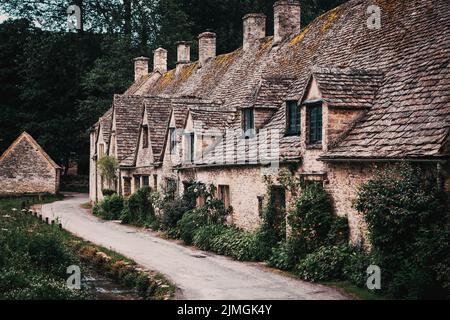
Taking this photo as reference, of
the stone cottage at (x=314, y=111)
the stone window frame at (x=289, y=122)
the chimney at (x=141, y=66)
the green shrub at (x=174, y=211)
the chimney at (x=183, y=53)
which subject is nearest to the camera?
the stone cottage at (x=314, y=111)

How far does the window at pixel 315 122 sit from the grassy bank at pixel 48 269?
5933 millimetres

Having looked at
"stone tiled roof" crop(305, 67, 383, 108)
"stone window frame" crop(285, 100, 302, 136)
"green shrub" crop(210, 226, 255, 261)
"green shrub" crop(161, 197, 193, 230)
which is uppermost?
"stone tiled roof" crop(305, 67, 383, 108)

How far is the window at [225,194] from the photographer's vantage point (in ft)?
71.6

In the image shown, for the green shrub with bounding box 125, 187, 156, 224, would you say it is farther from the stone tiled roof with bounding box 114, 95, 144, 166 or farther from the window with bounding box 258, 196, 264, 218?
the window with bounding box 258, 196, 264, 218

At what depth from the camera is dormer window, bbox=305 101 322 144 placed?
16.7m

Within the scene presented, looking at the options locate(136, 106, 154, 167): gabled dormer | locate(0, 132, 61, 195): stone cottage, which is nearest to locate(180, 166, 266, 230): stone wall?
locate(136, 106, 154, 167): gabled dormer


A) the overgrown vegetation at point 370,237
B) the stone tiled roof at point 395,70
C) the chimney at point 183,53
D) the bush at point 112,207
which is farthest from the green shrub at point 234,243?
the chimney at point 183,53

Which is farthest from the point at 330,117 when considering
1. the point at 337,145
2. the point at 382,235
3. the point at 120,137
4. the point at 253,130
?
the point at 120,137

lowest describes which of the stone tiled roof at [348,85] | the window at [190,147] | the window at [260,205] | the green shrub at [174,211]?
the green shrub at [174,211]

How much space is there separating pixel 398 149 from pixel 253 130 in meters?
9.12

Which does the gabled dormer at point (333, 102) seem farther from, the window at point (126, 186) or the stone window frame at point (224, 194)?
the window at point (126, 186)

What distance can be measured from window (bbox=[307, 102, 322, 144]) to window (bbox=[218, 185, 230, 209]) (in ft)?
18.5

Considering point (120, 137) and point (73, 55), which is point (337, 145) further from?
point (73, 55)

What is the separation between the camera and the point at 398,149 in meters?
13.2
